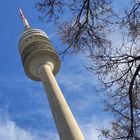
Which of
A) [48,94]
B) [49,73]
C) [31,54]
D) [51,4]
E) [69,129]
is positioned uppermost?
[31,54]

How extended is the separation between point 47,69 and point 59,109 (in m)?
9.77

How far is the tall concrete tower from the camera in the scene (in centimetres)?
4212

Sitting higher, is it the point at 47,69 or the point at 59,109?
the point at 47,69

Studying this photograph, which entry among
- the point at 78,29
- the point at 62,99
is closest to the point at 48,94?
the point at 62,99

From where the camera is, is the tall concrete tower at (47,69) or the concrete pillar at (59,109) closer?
the concrete pillar at (59,109)

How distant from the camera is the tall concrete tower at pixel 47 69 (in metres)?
42.1

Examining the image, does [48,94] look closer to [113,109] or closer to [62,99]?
Answer: [62,99]

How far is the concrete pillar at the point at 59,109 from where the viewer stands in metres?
40.9

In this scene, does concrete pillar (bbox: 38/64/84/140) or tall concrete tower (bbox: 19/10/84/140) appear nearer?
concrete pillar (bbox: 38/64/84/140)

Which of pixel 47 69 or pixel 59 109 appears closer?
pixel 59 109

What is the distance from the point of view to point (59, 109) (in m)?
45.1

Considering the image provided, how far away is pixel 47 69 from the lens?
2092 inches

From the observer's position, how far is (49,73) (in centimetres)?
5253

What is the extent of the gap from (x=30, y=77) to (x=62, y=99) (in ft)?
36.6
